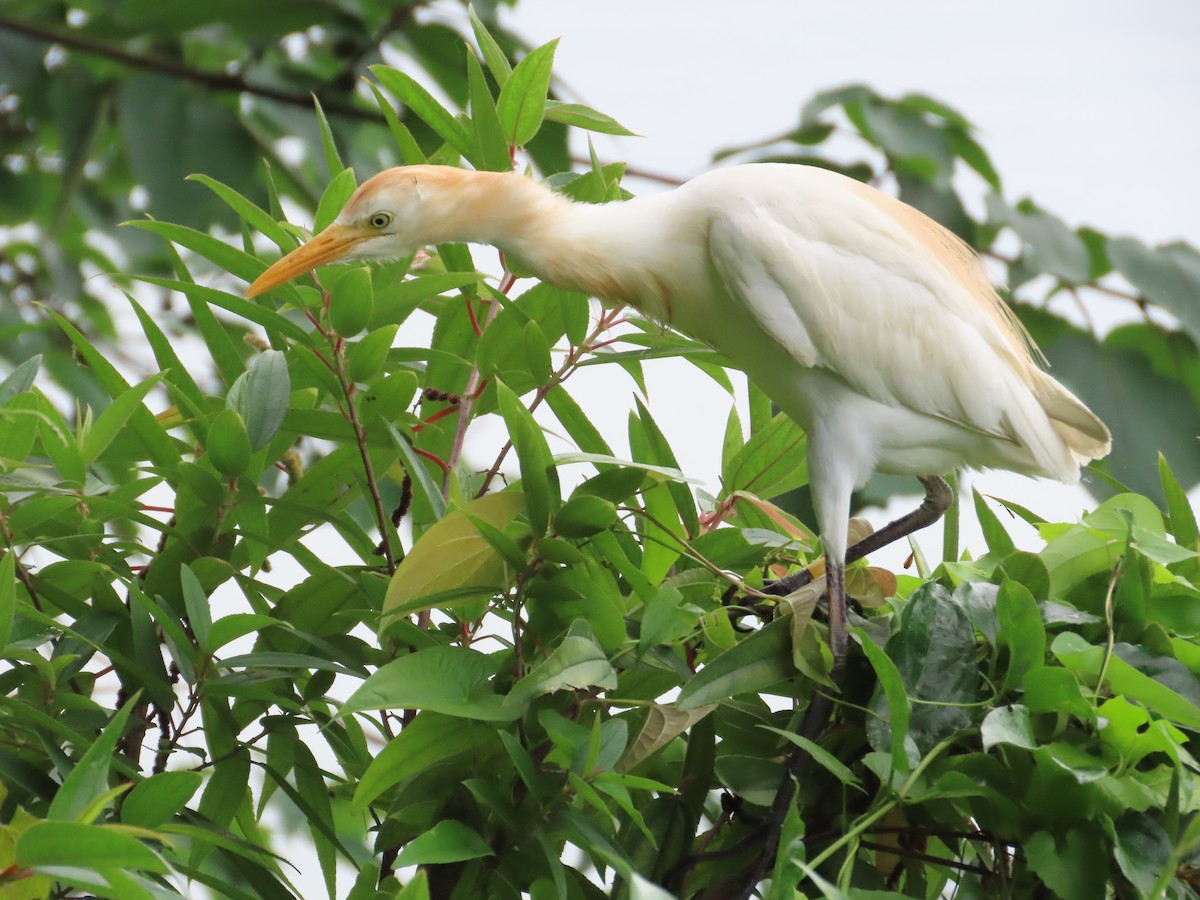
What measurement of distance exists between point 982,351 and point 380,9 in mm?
837

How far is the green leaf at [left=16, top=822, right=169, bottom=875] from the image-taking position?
0.40 meters

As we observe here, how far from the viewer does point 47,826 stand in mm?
396

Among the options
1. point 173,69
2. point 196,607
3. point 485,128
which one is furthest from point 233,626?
point 173,69

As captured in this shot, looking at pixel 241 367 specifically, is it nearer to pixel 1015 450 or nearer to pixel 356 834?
pixel 1015 450

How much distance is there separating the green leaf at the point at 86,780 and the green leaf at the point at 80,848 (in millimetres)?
28

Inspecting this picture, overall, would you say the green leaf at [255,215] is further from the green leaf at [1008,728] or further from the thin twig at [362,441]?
the green leaf at [1008,728]

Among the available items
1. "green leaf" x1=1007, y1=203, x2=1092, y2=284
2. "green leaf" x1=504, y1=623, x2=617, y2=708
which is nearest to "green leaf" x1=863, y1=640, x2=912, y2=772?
"green leaf" x1=504, y1=623, x2=617, y2=708

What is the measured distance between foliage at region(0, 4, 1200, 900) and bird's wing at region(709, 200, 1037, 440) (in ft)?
0.40

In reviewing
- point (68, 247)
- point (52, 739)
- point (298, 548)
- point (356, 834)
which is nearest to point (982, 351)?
point (298, 548)

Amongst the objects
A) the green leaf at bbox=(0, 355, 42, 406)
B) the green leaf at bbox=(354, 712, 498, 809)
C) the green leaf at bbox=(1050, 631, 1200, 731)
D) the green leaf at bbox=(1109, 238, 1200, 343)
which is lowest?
the green leaf at bbox=(1109, 238, 1200, 343)

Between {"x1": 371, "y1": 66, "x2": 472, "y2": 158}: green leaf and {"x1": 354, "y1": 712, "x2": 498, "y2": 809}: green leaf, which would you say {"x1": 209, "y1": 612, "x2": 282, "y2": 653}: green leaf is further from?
{"x1": 371, "y1": 66, "x2": 472, "y2": 158}: green leaf

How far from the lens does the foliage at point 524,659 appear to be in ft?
1.73

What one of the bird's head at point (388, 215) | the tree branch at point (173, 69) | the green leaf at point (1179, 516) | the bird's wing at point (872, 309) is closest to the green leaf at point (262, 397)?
the bird's head at point (388, 215)

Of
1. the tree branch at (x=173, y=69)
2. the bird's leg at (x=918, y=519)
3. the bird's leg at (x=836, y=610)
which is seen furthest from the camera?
the tree branch at (x=173, y=69)
